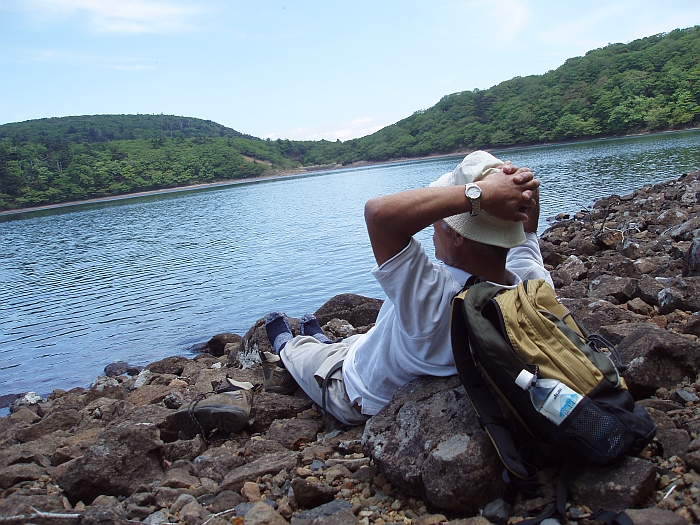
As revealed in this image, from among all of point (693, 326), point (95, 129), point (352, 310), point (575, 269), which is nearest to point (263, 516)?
point (693, 326)

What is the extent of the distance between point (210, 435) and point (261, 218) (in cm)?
3519

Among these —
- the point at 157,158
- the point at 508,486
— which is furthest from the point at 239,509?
the point at 157,158

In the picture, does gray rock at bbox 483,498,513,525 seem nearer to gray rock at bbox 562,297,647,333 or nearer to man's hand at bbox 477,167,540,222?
man's hand at bbox 477,167,540,222

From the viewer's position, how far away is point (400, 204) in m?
2.62

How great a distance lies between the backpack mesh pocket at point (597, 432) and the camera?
2.38 meters

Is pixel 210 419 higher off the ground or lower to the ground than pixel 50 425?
higher

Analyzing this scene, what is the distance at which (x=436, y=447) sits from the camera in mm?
2799

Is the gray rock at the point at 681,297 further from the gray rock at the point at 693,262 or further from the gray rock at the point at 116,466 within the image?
the gray rock at the point at 116,466

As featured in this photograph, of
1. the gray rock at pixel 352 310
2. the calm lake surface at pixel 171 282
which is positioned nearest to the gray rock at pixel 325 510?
the gray rock at pixel 352 310

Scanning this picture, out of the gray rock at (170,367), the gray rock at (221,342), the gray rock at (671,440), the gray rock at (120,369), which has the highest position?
the gray rock at (671,440)

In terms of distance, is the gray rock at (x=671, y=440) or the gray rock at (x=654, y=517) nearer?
the gray rock at (x=654, y=517)

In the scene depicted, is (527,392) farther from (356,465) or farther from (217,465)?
(217,465)

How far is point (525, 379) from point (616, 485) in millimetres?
553

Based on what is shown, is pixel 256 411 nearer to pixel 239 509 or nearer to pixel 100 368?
pixel 239 509
